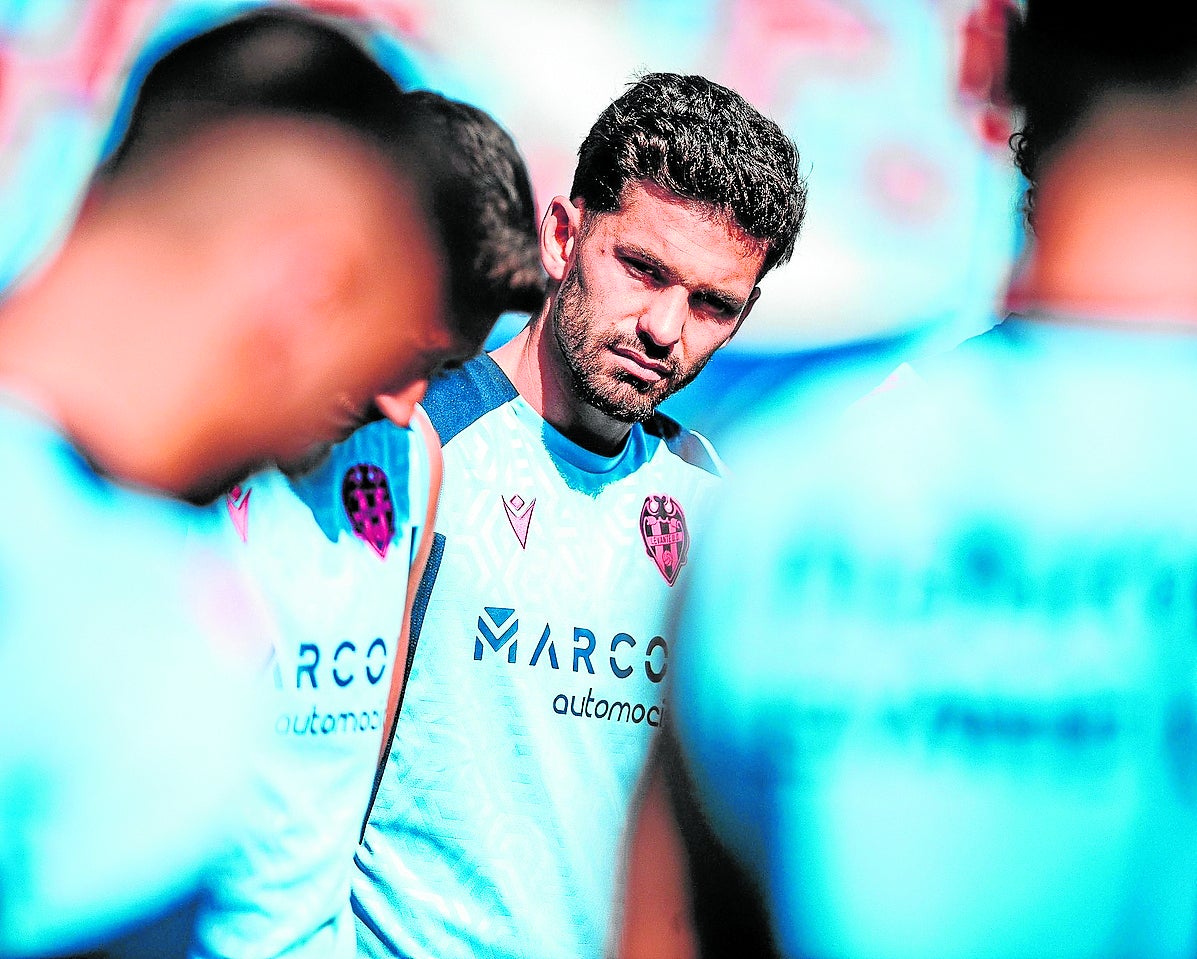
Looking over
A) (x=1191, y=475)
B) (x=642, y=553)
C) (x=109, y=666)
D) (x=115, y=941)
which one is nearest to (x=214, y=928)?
(x=115, y=941)

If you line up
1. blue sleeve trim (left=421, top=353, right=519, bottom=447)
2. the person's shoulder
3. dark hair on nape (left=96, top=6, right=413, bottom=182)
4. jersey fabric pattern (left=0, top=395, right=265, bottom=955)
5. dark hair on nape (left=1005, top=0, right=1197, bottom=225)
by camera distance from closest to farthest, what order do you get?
jersey fabric pattern (left=0, top=395, right=265, bottom=955), dark hair on nape (left=96, top=6, right=413, bottom=182), blue sleeve trim (left=421, top=353, right=519, bottom=447), the person's shoulder, dark hair on nape (left=1005, top=0, right=1197, bottom=225)

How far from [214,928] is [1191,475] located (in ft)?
6.00

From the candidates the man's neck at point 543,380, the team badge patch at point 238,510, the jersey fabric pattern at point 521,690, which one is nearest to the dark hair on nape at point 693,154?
the man's neck at point 543,380

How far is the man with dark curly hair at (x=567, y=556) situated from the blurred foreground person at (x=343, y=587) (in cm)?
4

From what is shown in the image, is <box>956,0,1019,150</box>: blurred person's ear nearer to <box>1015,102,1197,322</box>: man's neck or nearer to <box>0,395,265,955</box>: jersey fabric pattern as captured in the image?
<box>1015,102,1197,322</box>: man's neck

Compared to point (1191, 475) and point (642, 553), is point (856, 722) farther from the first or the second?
point (1191, 475)

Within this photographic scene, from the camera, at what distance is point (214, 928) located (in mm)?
1462

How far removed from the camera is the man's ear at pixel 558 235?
1663mm

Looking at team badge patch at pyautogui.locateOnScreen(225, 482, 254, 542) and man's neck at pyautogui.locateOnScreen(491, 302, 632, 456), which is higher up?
man's neck at pyautogui.locateOnScreen(491, 302, 632, 456)

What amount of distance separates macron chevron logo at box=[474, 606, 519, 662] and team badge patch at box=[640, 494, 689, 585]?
26cm

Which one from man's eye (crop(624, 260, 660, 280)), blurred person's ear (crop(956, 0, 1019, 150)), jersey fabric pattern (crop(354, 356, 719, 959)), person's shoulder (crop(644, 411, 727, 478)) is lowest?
jersey fabric pattern (crop(354, 356, 719, 959))

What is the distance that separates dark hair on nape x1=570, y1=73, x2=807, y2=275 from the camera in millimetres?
1618

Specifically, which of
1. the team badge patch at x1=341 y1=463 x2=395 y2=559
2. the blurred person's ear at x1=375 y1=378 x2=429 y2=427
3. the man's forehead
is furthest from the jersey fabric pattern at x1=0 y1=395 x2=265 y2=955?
the man's forehead

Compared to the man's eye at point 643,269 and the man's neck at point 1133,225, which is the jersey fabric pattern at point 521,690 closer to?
the man's eye at point 643,269
